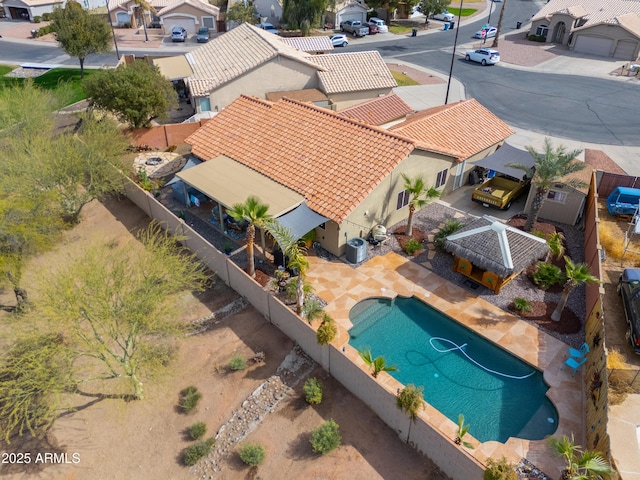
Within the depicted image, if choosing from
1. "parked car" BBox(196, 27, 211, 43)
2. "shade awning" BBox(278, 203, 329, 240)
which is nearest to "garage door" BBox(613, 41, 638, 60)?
"parked car" BBox(196, 27, 211, 43)

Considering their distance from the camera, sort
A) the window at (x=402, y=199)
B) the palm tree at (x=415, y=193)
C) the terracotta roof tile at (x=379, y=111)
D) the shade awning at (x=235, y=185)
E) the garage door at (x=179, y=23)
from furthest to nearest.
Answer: the garage door at (x=179, y=23) < the terracotta roof tile at (x=379, y=111) < the window at (x=402, y=199) < the palm tree at (x=415, y=193) < the shade awning at (x=235, y=185)

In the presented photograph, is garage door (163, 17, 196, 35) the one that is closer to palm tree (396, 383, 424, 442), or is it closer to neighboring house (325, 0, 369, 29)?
neighboring house (325, 0, 369, 29)

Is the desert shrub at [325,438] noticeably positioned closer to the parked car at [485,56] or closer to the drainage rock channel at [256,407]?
the drainage rock channel at [256,407]

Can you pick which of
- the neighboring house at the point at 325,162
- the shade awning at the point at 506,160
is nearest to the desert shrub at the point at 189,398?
the neighboring house at the point at 325,162

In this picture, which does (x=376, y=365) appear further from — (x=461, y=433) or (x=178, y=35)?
(x=178, y=35)

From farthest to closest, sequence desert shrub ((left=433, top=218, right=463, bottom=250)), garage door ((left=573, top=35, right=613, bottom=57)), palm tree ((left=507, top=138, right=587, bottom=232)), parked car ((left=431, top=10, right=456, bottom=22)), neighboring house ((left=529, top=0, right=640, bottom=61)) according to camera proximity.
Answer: parked car ((left=431, top=10, right=456, bottom=22)) → garage door ((left=573, top=35, right=613, bottom=57)) → neighboring house ((left=529, top=0, right=640, bottom=61)) → desert shrub ((left=433, top=218, right=463, bottom=250)) → palm tree ((left=507, top=138, right=587, bottom=232))

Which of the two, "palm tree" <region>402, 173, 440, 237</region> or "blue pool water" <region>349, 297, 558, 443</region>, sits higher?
"palm tree" <region>402, 173, 440, 237</region>

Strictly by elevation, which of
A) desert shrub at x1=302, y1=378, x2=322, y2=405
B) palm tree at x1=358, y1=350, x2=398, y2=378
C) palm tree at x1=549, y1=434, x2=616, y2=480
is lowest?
desert shrub at x1=302, y1=378, x2=322, y2=405
